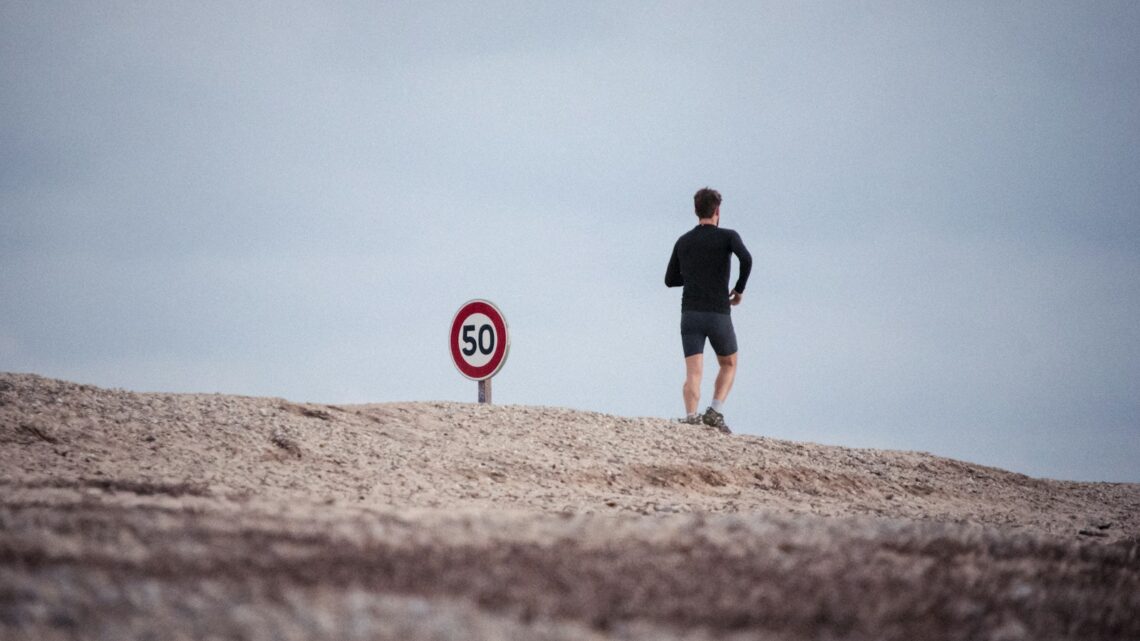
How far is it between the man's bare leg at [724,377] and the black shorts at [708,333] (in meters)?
0.08

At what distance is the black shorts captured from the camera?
11828mm

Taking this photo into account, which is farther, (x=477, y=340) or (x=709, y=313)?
(x=709, y=313)

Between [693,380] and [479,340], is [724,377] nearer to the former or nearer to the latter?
[693,380]

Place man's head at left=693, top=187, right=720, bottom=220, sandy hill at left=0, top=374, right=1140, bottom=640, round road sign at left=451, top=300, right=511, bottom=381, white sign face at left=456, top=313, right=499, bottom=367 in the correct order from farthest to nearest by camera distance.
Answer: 1. man's head at left=693, top=187, right=720, bottom=220
2. white sign face at left=456, top=313, right=499, bottom=367
3. round road sign at left=451, top=300, right=511, bottom=381
4. sandy hill at left=0, top=374, right=1140, bottom=640

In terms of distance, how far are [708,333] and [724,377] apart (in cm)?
54

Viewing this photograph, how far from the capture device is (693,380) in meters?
11.9

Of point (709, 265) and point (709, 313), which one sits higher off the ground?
point (709, 265)

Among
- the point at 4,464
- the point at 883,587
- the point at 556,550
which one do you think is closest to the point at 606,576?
the point at 556,550

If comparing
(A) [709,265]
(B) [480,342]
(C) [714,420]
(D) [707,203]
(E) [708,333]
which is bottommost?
(C) [714,420]

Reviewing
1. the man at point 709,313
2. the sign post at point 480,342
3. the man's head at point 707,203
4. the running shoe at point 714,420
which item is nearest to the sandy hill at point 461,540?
the sign post at point 480,342

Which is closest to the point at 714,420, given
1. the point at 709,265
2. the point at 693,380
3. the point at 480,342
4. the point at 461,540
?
the point at 693,380

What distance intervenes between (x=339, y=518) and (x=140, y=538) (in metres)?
1.04

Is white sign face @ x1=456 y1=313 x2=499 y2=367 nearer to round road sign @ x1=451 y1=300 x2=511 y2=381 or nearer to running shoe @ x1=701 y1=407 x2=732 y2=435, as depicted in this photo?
round road sign @ x1=451 y1=300 x2=511 y2=381

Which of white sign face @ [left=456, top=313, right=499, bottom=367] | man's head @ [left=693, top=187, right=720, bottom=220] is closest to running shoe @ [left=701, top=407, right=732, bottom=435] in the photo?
man's head @ [left=693, top=187, right=720, bottom=220]
